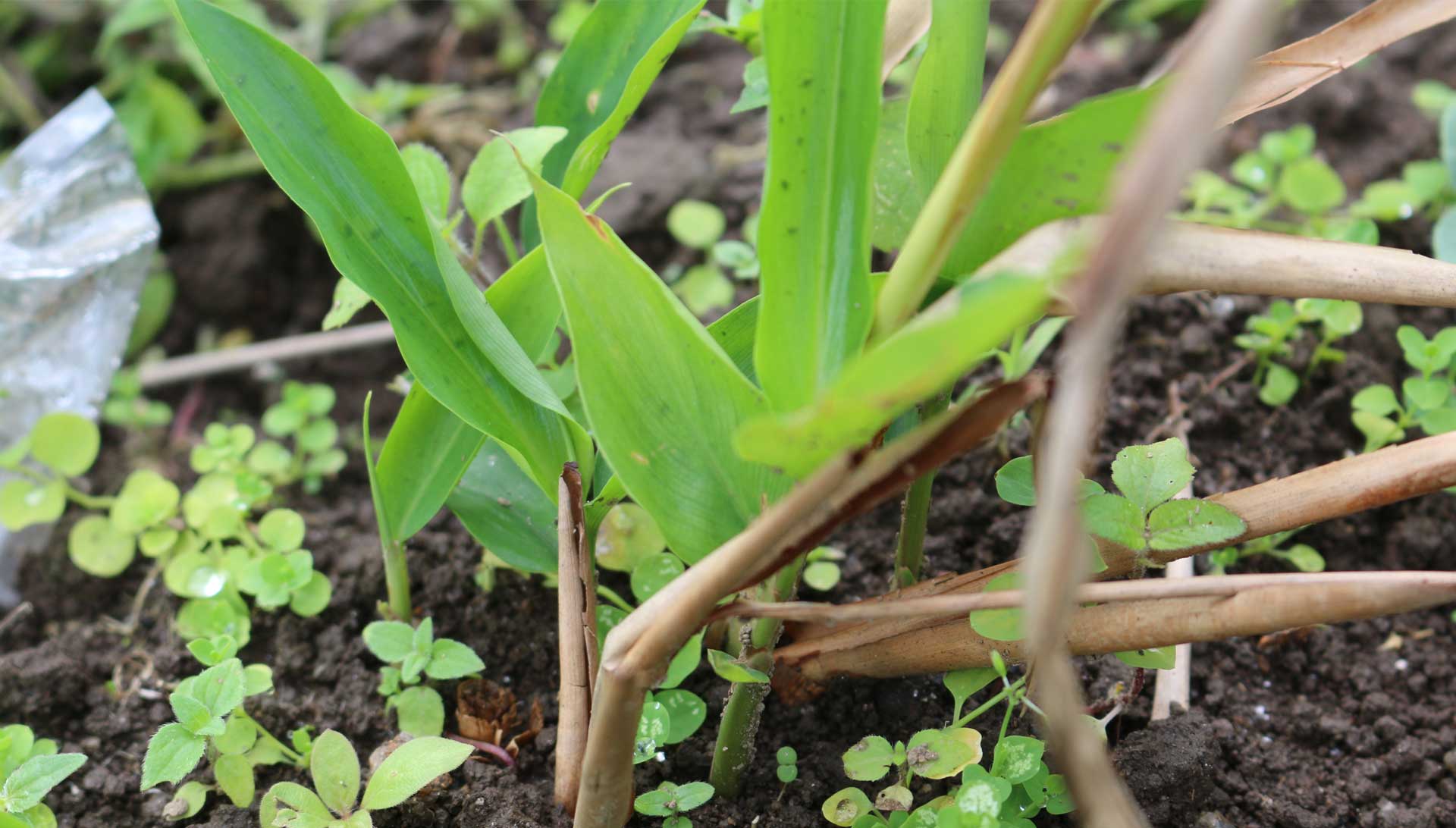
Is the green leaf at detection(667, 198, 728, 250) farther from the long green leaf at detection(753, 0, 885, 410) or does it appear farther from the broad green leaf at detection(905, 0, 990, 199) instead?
the long green leaf at detection(753, 0, 885, 410)

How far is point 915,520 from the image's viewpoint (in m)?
0.98

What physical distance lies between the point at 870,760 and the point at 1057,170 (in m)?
0.47

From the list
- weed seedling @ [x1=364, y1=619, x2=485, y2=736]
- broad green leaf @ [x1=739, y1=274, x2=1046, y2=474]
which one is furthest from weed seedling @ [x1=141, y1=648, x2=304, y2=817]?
broad green leaf @ [x1=739, y1=274, x2=1046, y2=474]

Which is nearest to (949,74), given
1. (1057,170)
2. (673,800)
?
(1057,170)

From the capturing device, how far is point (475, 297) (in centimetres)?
88

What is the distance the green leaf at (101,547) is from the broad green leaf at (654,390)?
825mm

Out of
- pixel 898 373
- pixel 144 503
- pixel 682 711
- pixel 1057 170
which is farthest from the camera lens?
pixel 144 503

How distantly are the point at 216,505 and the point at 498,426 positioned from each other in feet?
1.72

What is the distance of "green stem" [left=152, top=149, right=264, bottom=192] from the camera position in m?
1.80

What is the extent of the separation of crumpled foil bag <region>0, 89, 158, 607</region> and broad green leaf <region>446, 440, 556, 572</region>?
2.36 feet

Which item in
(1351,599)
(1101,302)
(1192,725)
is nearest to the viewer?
(1101,302)

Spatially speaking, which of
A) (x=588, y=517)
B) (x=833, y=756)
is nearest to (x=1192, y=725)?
(x=833, y=756)

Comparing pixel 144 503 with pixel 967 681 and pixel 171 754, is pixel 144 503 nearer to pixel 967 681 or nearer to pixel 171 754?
pixel 171 754

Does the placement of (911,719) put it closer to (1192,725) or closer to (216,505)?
(1192,725)
